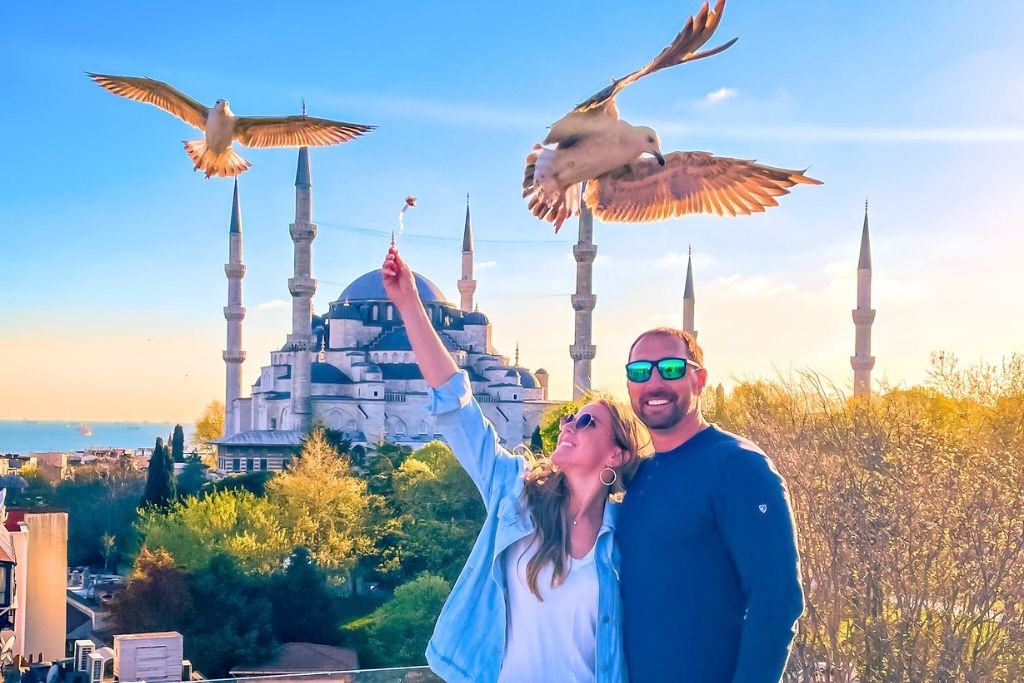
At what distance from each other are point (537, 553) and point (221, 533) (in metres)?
16.7

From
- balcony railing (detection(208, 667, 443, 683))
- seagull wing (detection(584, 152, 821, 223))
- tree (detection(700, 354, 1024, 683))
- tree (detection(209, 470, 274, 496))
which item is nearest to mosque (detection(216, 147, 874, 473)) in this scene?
tree (detection(209, 470, 274, 496))

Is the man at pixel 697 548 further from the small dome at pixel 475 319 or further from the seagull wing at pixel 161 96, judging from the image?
the small dome at pixel 475 319

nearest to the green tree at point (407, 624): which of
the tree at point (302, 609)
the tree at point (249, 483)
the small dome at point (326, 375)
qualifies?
the tree at point (302, 609)

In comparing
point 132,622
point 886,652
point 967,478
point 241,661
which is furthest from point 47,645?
point 967,478

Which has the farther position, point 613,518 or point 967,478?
point 967,478

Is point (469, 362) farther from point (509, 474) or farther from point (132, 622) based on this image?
point (509, 474)

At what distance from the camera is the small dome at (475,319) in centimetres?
3894

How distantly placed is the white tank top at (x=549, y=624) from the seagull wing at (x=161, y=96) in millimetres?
2159

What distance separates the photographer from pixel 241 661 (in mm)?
13320

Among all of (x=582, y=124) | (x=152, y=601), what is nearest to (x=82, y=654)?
(x=152, y=601)

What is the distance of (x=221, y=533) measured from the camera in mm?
17469

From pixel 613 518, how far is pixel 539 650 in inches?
12.5

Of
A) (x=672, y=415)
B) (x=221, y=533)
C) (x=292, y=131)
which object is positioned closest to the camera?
(x=672, y=415)

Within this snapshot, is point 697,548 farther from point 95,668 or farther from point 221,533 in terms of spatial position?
point 221,533
